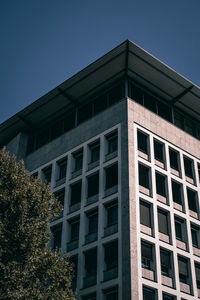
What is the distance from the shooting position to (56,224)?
39.9 meters

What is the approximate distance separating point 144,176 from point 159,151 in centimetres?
428

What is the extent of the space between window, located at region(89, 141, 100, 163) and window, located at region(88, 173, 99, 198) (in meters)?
1.62

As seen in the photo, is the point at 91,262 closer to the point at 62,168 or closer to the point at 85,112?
the point at 62,168

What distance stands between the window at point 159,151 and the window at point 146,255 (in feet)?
29.5

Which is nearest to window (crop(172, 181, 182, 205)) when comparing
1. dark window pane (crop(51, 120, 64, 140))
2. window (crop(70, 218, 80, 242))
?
window (crop(70, 218, 80, 242))

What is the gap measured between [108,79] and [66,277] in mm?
22790

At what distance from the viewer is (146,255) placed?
33.9 meters

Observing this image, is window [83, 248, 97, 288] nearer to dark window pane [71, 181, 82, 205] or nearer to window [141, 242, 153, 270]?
window [141, 242, 153, 270]

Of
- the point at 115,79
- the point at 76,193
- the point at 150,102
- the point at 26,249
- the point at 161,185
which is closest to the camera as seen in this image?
the point at 26,249

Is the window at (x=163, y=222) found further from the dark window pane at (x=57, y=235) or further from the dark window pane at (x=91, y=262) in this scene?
the dark window pane at (x=57, y=235)

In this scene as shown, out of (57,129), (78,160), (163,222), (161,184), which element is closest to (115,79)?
(57,129)

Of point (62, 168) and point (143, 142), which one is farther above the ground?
point (62, 168)

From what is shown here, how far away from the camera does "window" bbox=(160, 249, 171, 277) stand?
1369 inches

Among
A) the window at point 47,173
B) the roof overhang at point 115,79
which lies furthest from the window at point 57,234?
the roof overhang at point 115,79
